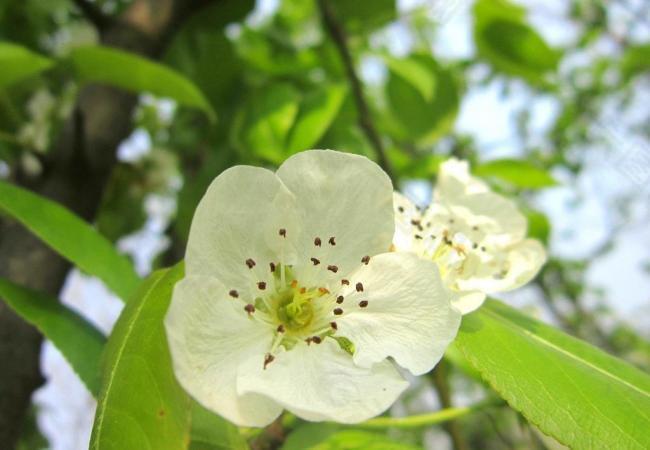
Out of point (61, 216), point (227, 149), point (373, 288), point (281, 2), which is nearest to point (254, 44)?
point (281, 2)

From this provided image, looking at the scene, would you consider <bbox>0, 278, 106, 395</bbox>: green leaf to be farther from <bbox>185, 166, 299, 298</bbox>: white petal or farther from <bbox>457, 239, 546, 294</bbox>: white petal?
<bbox>457, 239, 546, 294</bbox>: white petal

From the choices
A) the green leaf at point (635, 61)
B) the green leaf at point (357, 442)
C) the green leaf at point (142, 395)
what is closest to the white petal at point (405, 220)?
the green leaf at point (357, 442)

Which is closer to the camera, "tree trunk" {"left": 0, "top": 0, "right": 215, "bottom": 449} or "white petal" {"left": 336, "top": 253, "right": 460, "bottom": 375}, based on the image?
"white petal" {"left": 336, "top": 253, "right": 460, "bottom": 375}

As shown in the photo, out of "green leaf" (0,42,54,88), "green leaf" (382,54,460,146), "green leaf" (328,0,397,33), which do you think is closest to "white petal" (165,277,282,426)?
"green leaf" (0,42,54,88)

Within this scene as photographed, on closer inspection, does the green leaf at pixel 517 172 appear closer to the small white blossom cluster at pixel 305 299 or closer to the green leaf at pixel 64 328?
the small white blossom cluster at pixel 305 299

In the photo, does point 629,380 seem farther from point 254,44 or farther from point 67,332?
point 254,44

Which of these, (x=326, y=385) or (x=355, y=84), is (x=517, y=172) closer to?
(x=355, y=84)

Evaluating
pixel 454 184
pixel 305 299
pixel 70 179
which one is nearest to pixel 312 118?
pixel 454 184
